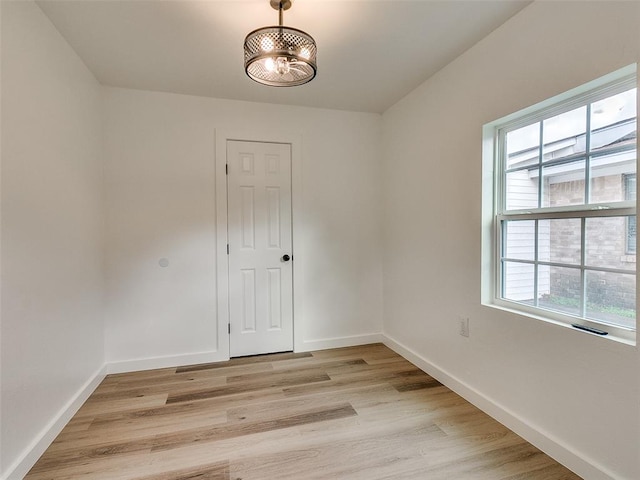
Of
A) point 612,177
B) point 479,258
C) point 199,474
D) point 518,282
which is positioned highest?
point 612,177

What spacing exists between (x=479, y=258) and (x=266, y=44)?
1.82 meters

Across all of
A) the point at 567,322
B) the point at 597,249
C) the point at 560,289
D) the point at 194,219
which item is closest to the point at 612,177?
the point at 597,249

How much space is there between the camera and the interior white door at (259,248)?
2975 mm

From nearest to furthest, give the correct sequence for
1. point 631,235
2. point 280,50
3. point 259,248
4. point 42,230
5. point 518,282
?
1. point 631,235
2. point 280,50
3. point 42,230
4. point 518,282
5. point 259,248

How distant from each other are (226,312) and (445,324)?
6.30 feet

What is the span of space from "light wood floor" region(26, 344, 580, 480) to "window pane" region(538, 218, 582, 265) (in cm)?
105

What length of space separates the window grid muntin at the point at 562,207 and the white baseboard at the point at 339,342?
5.20 ft

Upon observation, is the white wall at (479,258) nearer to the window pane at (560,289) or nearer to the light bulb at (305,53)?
the window pane at (560,289)

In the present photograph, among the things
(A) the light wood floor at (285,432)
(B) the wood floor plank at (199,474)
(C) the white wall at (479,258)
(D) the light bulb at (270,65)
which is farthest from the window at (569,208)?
(B) the wood floor plank at (199,474)

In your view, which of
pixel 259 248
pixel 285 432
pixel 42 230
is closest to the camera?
pixel 42 230

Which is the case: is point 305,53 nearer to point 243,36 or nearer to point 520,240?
point 243,36

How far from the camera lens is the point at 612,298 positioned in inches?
57.9

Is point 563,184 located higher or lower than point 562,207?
higher

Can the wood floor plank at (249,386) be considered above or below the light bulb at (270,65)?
below
